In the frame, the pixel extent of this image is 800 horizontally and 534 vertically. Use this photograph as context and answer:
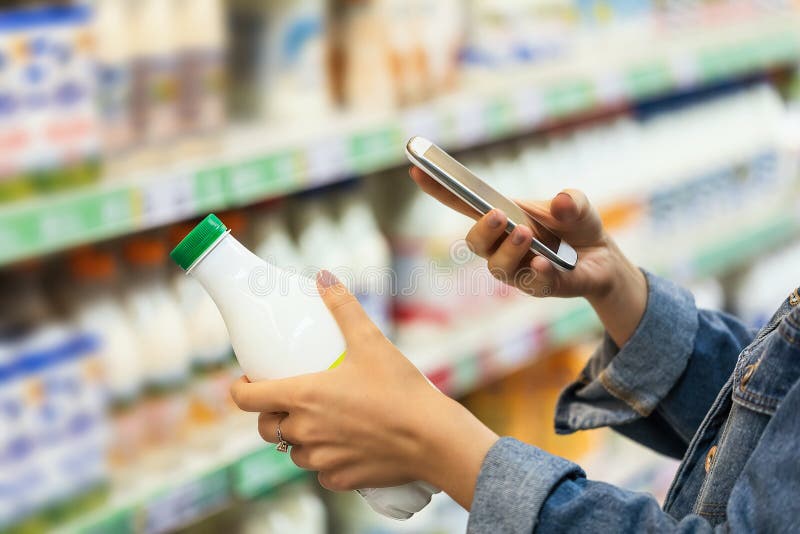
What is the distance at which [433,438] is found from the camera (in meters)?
0.71

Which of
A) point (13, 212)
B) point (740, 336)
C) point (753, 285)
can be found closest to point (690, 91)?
point (753, 285)

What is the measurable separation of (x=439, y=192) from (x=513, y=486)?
331 millimetres

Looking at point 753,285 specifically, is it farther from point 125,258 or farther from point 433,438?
point 433,438

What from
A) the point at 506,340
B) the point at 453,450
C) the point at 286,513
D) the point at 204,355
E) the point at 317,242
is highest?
the point at 453,450

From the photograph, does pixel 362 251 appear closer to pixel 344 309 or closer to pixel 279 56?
pixel 279 56

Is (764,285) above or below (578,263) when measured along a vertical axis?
below

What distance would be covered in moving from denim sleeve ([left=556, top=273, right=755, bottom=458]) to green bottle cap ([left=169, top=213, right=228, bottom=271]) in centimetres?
48

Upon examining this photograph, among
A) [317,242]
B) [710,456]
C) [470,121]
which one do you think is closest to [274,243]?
[317,242]

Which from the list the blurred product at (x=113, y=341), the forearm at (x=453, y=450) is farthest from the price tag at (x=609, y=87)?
the forearm at (x=453, y=450)

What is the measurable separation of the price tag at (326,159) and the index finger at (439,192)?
49 cm

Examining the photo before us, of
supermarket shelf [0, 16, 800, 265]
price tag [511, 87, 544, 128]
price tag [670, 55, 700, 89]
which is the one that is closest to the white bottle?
supermarket shelf [0, 16, 800, 265]

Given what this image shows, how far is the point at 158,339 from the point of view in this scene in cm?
135

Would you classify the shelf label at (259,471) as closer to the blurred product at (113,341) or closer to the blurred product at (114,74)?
the blurred product at (113,341)

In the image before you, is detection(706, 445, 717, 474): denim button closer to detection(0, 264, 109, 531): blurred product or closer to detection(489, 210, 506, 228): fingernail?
detection(489, 210, 506, 228): fingernail
